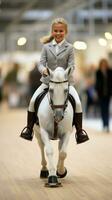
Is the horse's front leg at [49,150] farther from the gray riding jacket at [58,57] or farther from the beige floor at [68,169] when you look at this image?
the gray riding jacket at [58,57]

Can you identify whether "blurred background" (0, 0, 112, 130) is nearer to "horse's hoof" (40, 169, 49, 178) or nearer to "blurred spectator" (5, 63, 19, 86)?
"blurred spectator" (5, 63, 19, 86)

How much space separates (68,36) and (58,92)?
13.8 m

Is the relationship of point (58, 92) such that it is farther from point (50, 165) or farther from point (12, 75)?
point (12, 75)

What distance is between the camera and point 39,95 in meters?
8.80

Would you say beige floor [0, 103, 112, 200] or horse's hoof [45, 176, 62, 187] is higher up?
horse's hoof [45, 176, 62, 187]

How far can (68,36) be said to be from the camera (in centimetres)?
2188

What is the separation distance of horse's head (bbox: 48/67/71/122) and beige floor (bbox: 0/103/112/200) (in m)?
0.89

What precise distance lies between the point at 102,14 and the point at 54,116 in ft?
51.3

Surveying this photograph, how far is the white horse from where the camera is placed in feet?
26.9

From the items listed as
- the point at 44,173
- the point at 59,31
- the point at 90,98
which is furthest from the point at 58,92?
the point at 90,98

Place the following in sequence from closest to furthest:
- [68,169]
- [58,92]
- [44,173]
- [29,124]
→ [58,92] → [29,124] → [44,173] → [68,169]

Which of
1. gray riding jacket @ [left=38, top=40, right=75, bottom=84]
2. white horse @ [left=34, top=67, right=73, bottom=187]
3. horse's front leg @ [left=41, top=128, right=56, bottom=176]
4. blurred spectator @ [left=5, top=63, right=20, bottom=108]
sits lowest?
blurred spectator @ [left=5, top=63, right=20, bottom=108]

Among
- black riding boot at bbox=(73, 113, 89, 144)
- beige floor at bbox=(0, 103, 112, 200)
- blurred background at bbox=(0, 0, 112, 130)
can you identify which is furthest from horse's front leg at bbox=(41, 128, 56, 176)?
blurred background at bbox=(0, 0, 112, 130)

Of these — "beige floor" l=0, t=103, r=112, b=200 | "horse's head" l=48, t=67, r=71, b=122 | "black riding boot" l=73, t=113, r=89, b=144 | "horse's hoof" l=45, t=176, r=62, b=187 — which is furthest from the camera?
"black riding boot" l=73, t=113, r=89, b=144
